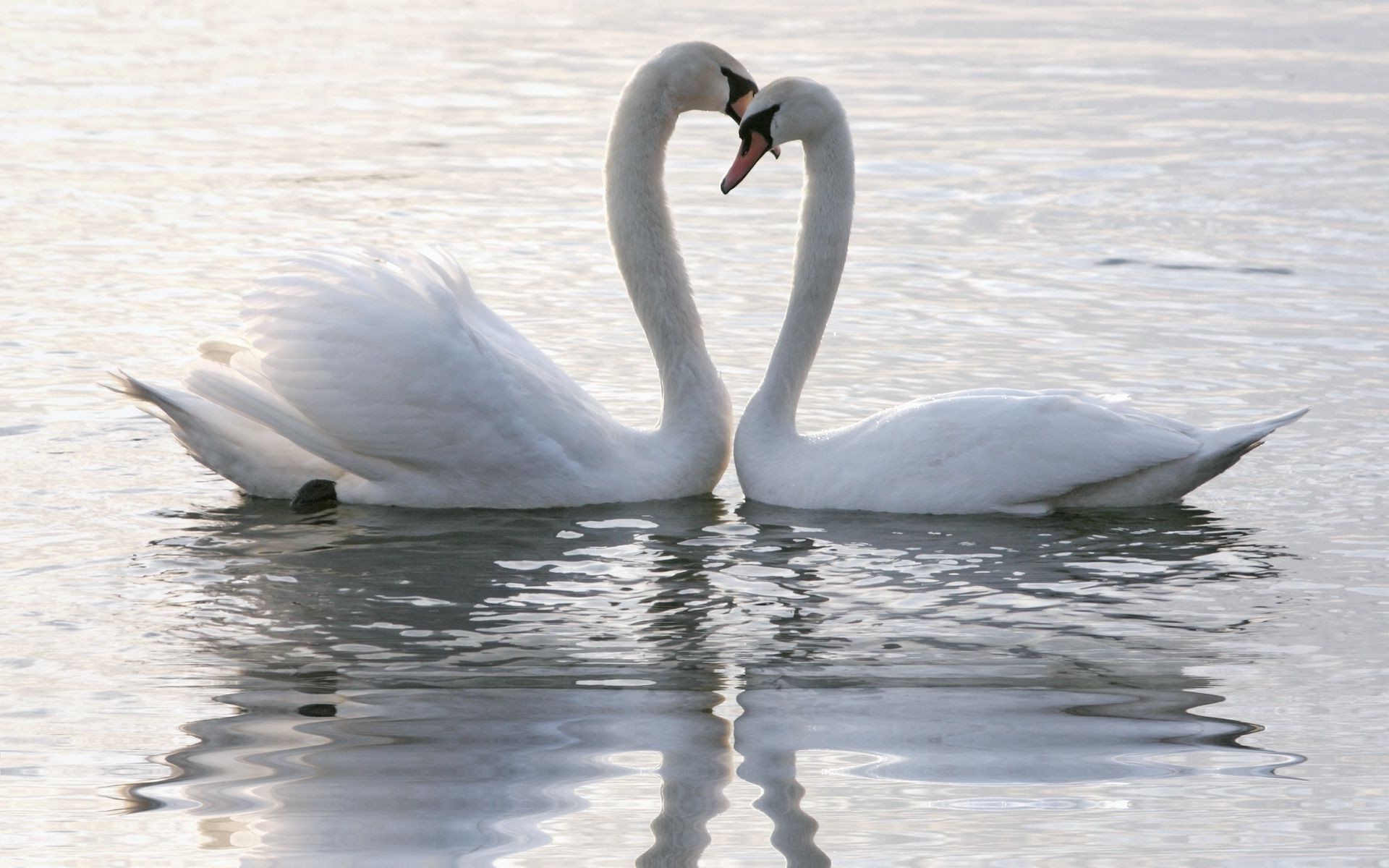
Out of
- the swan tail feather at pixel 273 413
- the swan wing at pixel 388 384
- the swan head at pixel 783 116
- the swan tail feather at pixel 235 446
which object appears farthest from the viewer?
the swan head at pixel 783 116

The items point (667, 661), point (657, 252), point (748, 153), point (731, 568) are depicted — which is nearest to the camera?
point (667, 661)

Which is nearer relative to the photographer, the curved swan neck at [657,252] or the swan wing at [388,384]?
the swan wing at [388,384]

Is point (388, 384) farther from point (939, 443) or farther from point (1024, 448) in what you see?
point (1024, 448)

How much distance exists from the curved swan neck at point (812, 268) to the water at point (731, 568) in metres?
0.49

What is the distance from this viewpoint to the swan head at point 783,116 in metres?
8.10

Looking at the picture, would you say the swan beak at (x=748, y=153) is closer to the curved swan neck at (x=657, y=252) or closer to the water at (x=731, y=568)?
the curved swan neck at (x=657, y=252)

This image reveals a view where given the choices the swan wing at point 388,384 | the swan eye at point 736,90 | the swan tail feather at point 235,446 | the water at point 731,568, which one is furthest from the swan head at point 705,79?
the swan tail feather at point 235,446

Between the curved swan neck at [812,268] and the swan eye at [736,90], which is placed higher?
the swan eye at [736,90]

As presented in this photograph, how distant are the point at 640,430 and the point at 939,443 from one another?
1300mm

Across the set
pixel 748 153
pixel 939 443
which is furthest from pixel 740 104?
pixel 939 443

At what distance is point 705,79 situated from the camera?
833cm

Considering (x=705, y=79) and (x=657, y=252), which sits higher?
(x=705, y=79)

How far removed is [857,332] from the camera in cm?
1062

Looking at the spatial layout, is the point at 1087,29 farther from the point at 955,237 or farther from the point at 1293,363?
the point at 1293,363
